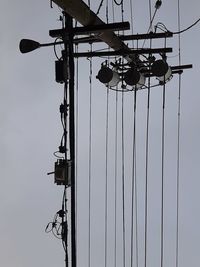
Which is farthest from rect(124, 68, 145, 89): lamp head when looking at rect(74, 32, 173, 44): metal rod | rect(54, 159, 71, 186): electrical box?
rect(54, 159, 71, 186): electrical box

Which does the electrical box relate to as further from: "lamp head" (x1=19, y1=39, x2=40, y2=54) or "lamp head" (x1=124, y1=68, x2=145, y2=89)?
"lamp head" (x1=124, y1=68, x2=145, y2=89)

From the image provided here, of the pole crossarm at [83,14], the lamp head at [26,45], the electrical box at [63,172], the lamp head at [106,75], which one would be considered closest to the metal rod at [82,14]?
the pole crossarm at [83,14]

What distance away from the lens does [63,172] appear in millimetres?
2895

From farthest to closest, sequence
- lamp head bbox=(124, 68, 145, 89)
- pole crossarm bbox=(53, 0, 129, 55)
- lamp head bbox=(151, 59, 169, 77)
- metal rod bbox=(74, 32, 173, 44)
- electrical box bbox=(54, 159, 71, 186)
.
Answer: lamp head bbox=(124, 68, 145, 89) → lamp head bbox=(151, 59, 169, 77) → metal rod bbox=(74, 32, 173, 44) → electrical box bbox=(54, 159, 71, 186) → pole crossarm bbox=(53, 0, 129, 55)

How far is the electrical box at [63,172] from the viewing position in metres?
2.89

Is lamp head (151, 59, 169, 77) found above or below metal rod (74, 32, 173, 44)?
below

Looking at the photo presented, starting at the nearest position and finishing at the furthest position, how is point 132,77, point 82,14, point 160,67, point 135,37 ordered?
1. point 82,14
2. point 135,37
3. point 160,67
4. point 132,77

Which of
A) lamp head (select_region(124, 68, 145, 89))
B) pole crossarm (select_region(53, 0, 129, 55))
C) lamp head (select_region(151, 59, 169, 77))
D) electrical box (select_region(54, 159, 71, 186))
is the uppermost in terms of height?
pole crossarm (select_region(53, 0, 129, 55))

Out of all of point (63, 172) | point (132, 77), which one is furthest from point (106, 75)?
point (63, 172)

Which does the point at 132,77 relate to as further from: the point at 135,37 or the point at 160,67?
the point at 135,37

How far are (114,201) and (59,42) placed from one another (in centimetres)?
548

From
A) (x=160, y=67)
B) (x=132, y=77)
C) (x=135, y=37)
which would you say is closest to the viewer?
(x=135, y=37)

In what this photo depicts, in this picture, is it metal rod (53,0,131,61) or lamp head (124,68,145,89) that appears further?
lamp head (124,68,145,89)

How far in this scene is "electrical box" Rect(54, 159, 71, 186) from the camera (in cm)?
289
